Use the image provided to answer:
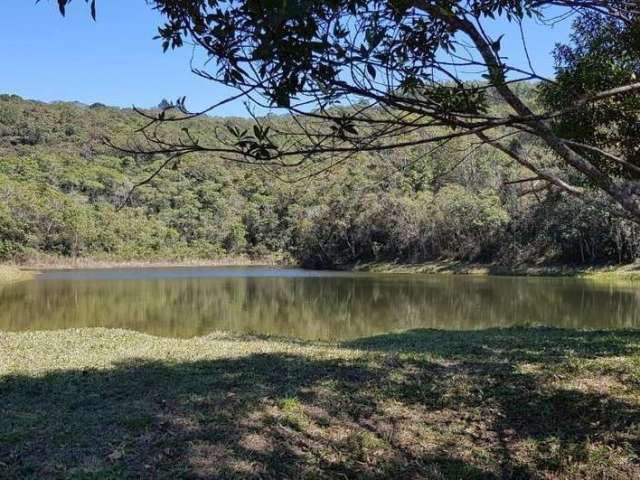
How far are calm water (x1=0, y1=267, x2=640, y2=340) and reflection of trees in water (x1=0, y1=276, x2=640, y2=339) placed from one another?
1.3 inches

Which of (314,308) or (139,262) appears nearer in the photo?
(314,308)

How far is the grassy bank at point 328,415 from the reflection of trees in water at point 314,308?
25.8 feet

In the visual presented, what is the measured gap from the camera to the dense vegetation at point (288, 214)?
133ft

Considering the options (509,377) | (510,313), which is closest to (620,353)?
(509,377)

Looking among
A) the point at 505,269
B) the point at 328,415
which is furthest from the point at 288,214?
the point at 328,415

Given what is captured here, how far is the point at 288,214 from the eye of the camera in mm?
66375

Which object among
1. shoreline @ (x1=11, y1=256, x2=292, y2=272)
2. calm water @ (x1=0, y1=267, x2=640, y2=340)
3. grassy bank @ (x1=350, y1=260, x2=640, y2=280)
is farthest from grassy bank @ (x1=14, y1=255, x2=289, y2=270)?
calm water @ (x1=0, y1=267, x2=640, y2=340)

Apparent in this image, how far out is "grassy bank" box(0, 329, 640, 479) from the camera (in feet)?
11.7

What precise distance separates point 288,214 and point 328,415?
62185mm

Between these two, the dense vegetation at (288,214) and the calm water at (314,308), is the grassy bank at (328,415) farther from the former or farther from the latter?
the dense vegetation at (288,214)

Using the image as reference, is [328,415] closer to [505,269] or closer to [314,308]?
[314,308]

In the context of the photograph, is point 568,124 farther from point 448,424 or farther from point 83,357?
point 83,357

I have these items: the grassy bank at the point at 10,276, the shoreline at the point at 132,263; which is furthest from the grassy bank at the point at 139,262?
the grassy bank at the point at 10,276

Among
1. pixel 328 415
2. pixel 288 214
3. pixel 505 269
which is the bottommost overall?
pixel 505 269
